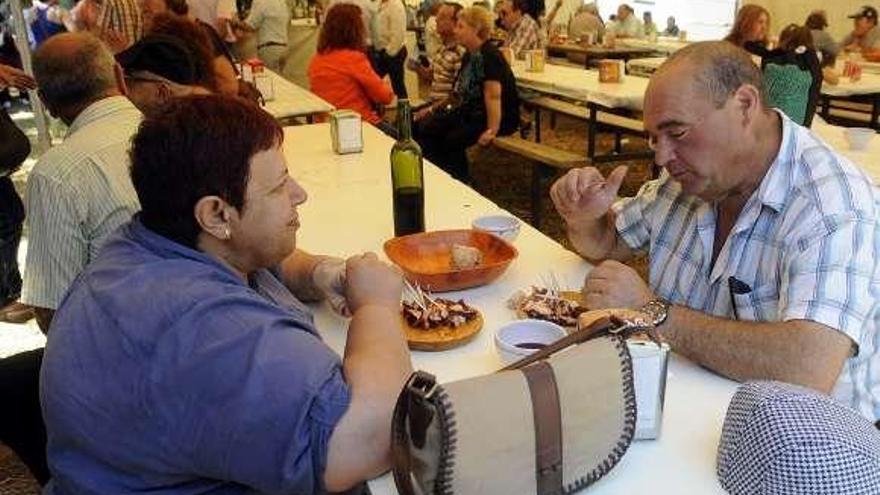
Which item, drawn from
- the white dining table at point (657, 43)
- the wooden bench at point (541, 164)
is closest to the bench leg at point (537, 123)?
the wooden bench at point (541, 164)

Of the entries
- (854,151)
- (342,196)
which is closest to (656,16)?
(854,151)

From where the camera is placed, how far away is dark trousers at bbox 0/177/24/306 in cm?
316

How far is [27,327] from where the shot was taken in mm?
3184

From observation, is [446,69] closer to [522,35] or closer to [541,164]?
[541,164]

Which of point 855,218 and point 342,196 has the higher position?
point 855,218

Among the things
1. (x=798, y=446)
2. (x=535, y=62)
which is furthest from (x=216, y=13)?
(x=798, y=446)

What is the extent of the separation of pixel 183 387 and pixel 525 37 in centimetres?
668

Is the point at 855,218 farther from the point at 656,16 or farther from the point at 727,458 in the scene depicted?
the point at 656,16

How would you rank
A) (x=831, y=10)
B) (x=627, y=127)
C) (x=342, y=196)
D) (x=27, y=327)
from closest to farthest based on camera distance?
1. (x=342, y=196)
2. (x=27, y=327)
3. (x=627, y=127)
4. (x=831, y=10)

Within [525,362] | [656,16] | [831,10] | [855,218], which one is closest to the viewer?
[525,362]

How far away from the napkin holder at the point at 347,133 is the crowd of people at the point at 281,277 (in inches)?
43.3

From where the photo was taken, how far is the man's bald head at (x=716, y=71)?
1.33 meters

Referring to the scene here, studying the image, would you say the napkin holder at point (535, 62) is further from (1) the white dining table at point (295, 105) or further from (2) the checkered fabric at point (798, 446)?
(2) the checkered fabric at point (798, 446)

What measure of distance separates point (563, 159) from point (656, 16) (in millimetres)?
7669
